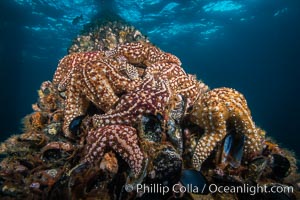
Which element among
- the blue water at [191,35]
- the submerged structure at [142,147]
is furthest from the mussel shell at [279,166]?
the blue water at [191,35]

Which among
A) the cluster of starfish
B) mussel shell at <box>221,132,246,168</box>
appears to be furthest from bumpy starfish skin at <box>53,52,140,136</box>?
mussel shell at <box>221,132,246,168</box>

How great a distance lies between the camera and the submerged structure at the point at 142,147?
138 inches


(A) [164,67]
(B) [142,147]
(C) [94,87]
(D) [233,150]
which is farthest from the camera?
(A) [164,67]

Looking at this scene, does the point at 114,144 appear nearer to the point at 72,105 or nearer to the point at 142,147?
the point at 142,147

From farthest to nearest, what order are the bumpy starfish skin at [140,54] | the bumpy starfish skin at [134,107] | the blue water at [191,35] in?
the blue water at [191,35] → the bumpy starfish skin at [140,54] → the bumpy starfish skin at [134,107]

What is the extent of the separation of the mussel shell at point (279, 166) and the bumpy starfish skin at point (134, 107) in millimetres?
2320

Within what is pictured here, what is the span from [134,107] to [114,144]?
83 centimetres

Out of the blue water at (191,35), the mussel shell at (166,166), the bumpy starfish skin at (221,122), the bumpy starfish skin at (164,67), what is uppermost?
the blue water at (191,35)

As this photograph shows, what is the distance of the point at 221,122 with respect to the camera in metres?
4.09

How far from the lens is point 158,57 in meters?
6.00

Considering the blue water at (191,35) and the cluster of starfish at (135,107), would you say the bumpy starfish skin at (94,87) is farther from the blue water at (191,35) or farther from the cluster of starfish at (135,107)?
the blue water at (191,35)

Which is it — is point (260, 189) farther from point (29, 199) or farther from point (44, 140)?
point (44, 140)

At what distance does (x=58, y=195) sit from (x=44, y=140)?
1716 millimetres

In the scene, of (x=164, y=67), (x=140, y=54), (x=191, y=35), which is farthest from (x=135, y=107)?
(x=191, y=35)
